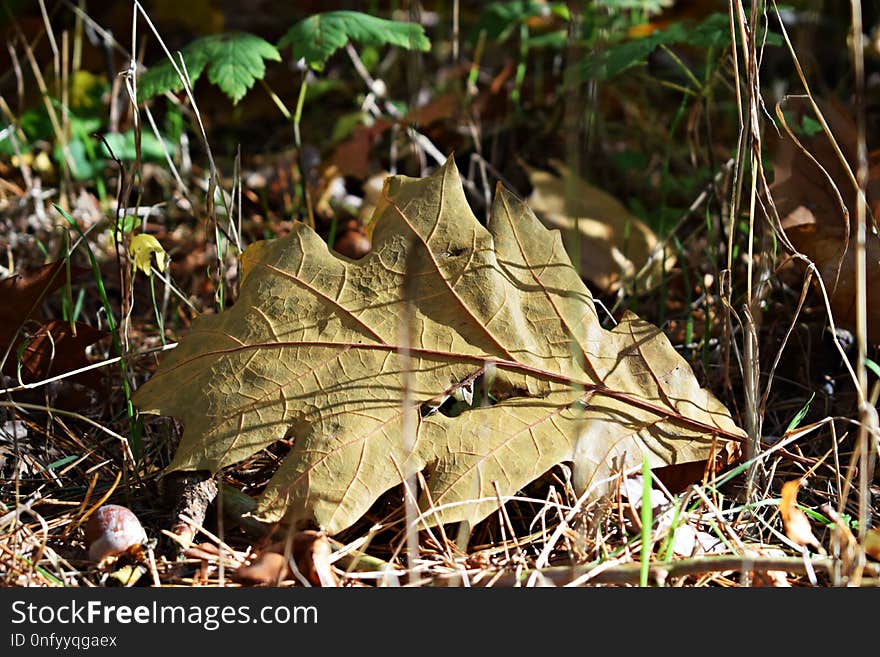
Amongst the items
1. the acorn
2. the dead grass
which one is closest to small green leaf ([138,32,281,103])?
the dead grass

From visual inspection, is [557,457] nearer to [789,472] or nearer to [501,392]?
[501,392]

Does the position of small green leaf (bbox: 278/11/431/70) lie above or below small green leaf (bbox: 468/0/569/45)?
below

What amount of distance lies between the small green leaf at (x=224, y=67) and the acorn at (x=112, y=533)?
81 cm

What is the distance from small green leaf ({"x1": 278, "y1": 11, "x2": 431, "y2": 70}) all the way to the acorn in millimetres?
943

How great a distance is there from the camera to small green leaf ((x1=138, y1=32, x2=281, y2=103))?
1634 millimetres

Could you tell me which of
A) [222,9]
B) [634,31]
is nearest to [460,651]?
[634,31]

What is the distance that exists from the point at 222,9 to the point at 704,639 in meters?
2.51

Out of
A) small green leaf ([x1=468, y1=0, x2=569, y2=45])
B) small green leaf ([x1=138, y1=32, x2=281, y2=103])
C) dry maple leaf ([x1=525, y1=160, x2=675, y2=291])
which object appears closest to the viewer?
small green leaf ([x1=138, y1=32, x2=281, y2=103])

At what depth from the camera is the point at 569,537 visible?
116 cm

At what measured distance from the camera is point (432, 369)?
1226mm

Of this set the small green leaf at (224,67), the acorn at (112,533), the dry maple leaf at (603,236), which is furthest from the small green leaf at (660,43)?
the acorn at (112,533)

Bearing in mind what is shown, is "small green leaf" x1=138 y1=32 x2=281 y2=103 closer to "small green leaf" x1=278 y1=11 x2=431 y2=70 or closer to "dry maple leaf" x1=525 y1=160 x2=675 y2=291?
"small green leaf" x1=278 y1=11 x2=431 y2=70

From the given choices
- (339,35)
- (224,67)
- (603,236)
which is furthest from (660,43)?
(224,67)

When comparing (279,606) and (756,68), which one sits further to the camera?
(756,68)
